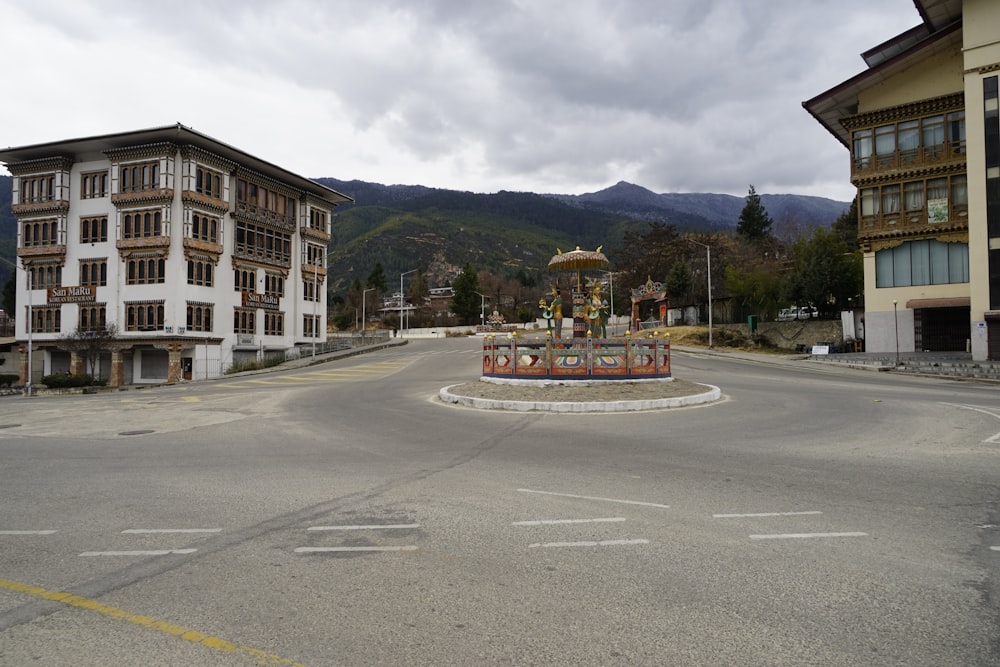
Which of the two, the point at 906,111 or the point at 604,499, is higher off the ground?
the point at 906,111

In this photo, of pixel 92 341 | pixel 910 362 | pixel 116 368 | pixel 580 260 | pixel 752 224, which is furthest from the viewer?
pixel 752 224

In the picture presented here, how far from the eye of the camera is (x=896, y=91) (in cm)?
4069

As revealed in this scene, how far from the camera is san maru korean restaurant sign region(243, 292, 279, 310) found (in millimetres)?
55688

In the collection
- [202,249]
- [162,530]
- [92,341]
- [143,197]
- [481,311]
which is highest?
[143,197]

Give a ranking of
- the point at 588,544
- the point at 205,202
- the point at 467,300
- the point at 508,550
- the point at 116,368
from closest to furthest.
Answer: the point at 508,550, the point at 588,544, the point at 116,368, the point at 205,202, the point at 467,300

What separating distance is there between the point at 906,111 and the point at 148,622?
48344 mm

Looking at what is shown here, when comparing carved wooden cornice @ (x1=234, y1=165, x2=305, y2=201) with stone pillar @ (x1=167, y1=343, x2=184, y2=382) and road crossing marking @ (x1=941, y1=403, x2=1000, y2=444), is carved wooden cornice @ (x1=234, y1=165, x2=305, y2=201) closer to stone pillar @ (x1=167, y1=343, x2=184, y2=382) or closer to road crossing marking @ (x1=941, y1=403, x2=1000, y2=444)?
stone pillar @ (x1=167, y1=343, x2=184, y2=382)

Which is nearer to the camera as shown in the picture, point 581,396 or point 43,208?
point 581,396

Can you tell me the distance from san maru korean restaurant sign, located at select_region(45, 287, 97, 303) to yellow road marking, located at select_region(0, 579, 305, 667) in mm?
55770

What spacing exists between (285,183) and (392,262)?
139 meters

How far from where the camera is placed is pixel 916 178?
1551 inches

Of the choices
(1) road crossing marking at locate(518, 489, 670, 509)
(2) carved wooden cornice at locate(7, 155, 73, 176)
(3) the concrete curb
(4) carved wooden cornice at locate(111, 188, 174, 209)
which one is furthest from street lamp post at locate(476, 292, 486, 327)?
(1) road crossing marking at locate(518, 489, 670, 509)

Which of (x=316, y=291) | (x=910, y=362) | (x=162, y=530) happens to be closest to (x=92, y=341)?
(x=316, y=291)

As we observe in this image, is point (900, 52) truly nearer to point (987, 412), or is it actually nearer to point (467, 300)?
point (987, 412)
